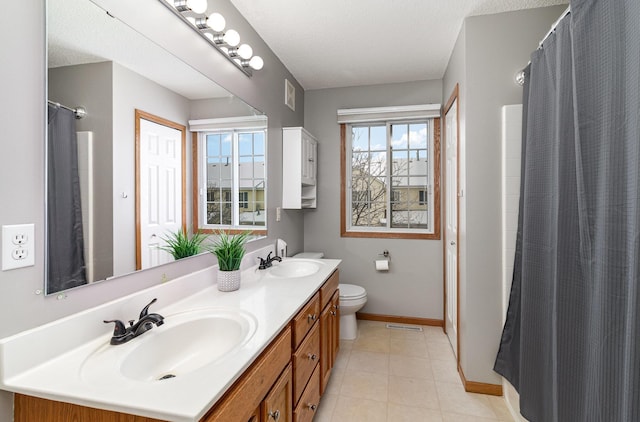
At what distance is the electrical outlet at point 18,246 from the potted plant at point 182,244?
48 cm

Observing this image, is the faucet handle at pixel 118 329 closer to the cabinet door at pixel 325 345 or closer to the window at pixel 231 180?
the window at pixel 231 180

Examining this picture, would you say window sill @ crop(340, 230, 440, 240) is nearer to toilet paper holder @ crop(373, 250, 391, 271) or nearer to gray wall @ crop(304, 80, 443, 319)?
gray wall @ crop(304, 80, 443, 319)

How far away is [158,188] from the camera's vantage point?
4.18 feet

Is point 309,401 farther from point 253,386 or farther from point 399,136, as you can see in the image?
point 399,136

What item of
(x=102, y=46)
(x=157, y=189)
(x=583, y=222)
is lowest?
(x=583, y=222)

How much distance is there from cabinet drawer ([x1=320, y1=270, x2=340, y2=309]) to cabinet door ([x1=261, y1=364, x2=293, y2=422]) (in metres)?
0.55

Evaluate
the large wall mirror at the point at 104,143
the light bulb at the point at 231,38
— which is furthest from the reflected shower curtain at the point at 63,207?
the light bulb at the point at 231,38

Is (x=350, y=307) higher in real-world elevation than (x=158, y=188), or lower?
lower

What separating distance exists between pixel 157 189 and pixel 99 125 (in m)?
0.34

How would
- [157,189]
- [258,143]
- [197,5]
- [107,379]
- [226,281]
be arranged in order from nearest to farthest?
[107,379]
[157,189]
[197,5]
[226,281]
[258,143]

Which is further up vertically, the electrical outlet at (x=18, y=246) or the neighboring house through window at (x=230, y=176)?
the neighboring house through window at (x=230, y=176)

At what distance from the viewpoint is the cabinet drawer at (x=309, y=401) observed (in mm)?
1333

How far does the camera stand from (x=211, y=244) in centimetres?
159

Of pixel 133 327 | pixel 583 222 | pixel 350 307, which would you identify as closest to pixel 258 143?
pixel 133 327
